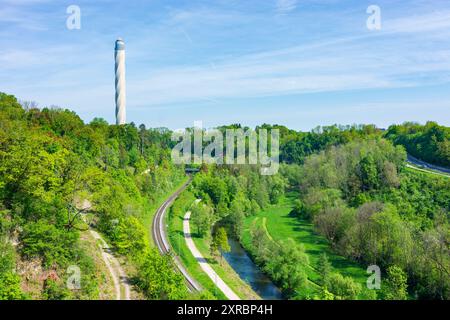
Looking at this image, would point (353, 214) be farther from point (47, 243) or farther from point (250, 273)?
point (47, 243)

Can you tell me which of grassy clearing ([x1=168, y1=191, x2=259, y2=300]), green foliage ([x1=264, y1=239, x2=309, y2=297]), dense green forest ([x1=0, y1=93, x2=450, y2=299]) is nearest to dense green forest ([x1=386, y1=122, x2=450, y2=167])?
dense green forest ([x1=0, y1=93, x2=450, y2=299])

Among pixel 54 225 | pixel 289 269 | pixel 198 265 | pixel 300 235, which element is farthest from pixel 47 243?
pixel 300 235

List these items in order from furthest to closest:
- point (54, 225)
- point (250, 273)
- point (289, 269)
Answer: point (250, 273) → point (289, 269) → point (54, 225)

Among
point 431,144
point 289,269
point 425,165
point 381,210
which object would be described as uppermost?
point 431,144

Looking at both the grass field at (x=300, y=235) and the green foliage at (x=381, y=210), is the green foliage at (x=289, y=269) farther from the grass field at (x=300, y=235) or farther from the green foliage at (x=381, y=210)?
the green foliage at (x=381, y=210)

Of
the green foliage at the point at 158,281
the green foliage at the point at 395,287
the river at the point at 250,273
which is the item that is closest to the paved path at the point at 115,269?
the green foliage at the point at 158,281

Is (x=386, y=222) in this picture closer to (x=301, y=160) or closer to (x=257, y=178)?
(x=257, y=178)

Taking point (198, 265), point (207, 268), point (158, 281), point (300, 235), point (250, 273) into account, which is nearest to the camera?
point (158, 281)
